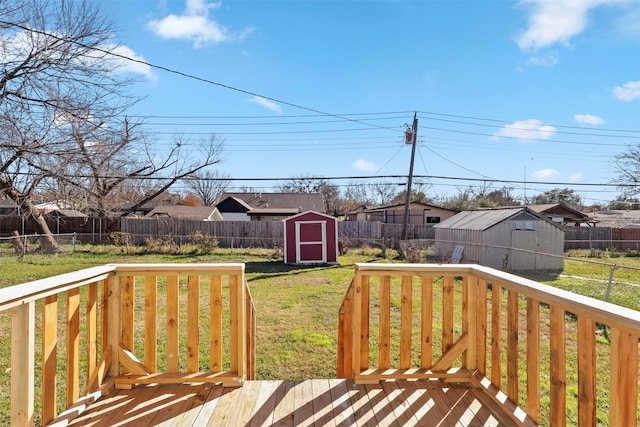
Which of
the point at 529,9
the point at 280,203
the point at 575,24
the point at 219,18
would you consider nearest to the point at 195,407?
the point at 219,18

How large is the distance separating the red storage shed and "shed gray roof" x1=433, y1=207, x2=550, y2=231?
16.0ft

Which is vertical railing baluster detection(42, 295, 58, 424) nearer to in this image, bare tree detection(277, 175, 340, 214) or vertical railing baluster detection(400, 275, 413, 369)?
vertical railing baluster detection(400, 275, 413, 369)

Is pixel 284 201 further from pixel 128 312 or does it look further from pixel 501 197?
pixel 128 312

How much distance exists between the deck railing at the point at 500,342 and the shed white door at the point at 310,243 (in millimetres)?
9509

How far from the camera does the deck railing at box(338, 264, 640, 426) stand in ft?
4.26

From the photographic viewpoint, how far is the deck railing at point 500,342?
4.26ft

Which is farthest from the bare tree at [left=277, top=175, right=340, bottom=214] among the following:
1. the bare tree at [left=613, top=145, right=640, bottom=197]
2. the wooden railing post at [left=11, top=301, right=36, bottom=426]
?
the wooden railing post at [left=11, top=301, right=36, bottom=426]

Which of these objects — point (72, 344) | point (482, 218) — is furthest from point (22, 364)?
point (482, 218)

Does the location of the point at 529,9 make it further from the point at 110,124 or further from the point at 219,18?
the point at 110,124

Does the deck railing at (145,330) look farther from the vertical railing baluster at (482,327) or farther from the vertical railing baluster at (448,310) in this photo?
the vertical railing baluster at (482,327)

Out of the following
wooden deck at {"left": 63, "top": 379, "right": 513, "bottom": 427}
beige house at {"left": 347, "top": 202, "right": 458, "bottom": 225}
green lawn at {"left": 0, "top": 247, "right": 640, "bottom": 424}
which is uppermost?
beige house at {"left": 347, "top": 202, "right": 458, "bottom": 225}

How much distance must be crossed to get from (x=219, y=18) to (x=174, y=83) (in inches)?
87.4

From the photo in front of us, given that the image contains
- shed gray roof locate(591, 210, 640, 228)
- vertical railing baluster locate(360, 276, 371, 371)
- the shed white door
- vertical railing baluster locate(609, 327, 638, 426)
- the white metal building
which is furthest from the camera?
shed gray roof locate(591, 210, 640, 228)

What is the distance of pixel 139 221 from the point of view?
17641mm
